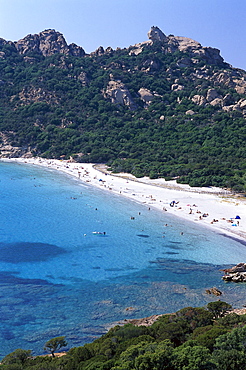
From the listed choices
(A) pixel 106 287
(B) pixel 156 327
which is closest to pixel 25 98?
(A) pixel 106 287

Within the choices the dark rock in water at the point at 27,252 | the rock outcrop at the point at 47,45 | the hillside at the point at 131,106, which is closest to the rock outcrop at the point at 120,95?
the hillside at the point at 131,106

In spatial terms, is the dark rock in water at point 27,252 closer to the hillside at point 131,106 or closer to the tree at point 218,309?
the tree at point 218,309

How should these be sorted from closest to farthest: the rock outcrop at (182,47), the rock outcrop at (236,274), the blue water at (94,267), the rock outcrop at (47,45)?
the blue water at (94,267)
the rock outcrop at (236,274)
the rock outcrop at (182,47)
the rock outcrop at (47,45)

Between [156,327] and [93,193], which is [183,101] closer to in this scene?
[93,193]

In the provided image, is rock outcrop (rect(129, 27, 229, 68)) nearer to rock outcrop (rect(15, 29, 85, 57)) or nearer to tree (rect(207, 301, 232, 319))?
rock outcrop (rect(15, 29, 85, 57))

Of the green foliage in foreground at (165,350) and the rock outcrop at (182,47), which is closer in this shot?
the green foliage in foreground at (165,350)

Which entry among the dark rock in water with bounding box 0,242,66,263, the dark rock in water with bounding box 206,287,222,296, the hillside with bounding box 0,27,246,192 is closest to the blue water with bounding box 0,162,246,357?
the dark rock in water with bounding box 0,242,66,263
